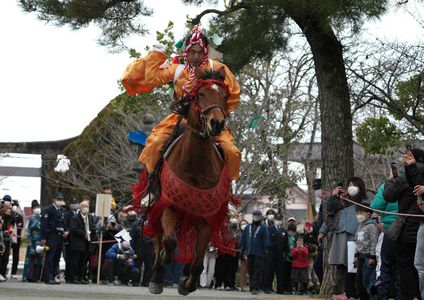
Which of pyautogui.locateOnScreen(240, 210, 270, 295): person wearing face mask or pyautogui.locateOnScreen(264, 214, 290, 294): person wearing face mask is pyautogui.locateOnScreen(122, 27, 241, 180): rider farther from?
pyautogui.locateOnScreen(264, 214, 290, 294): person wearing face mask

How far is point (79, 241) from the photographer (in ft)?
74.7

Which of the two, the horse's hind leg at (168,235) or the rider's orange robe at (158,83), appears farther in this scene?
the rider's orange robe at (158,83)

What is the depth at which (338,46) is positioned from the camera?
17812mm

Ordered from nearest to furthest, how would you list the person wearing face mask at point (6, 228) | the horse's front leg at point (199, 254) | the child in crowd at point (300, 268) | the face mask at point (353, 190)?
the horse's front leg at point (199, 254)
the face mask at point (353, 190)
the person wearing face mask at point (6, 228)
the child in crowd at point (300, 268)

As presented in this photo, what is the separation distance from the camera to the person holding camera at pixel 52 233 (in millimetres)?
22078

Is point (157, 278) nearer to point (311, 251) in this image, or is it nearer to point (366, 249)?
point (366, 249)

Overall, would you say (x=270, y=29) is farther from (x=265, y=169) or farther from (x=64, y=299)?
(x=265, y=169)

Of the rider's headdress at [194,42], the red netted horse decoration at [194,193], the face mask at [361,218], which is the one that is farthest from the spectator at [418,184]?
the face mask at [361,218]

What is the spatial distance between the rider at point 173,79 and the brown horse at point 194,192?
411 millimetres

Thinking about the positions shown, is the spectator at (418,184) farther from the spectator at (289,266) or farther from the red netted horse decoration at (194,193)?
the spectator at (289,266)

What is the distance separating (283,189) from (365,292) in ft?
75.9

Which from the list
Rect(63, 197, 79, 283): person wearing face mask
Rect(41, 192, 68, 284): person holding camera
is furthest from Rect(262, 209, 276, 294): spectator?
Rect(41, 192, 68, 284): person holding camera

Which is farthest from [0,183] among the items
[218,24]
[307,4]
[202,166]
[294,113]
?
[202,166]

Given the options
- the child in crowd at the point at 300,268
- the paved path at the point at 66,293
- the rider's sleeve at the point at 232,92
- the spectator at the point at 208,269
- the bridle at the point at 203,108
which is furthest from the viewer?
the child in crowd at the point at 300,268
